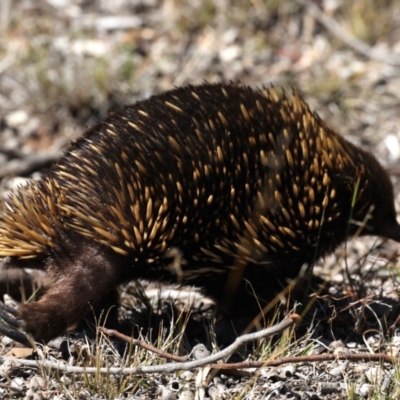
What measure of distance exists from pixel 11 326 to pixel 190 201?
0.87 metres

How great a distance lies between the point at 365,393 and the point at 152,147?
1.27 metres

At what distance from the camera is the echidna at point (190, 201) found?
3262mm

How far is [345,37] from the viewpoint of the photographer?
256 inches

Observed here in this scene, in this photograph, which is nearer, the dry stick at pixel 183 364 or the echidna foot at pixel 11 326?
the dry stick at pixel 183 364

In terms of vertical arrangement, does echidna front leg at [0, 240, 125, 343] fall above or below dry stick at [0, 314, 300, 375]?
above

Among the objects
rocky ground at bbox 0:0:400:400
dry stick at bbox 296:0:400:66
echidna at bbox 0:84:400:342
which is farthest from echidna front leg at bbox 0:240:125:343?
dry stick at bbox 296:0:400:66

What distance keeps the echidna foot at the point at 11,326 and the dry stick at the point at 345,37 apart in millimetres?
4103

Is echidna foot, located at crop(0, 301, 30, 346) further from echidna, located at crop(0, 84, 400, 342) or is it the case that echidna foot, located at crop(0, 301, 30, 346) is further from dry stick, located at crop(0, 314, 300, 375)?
dry stick, located at crop(0, 314, 300, 375)

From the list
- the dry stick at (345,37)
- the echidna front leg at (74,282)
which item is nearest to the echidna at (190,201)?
the echidna front leg at (74,282)

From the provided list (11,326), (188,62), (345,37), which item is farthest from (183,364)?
(345,37)

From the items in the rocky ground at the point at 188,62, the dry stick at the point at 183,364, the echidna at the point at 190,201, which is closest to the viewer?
the dry stick at the point at 183,364

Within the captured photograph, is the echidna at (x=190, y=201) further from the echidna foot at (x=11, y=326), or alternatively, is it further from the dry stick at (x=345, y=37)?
the dry stick at (x=345, y=37)

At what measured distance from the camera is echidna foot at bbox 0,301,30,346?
10.2ft

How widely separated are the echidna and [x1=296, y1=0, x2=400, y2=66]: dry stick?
2591mm
